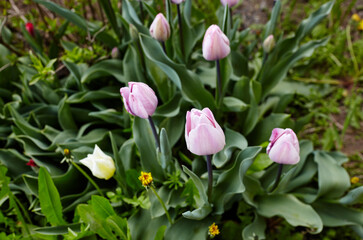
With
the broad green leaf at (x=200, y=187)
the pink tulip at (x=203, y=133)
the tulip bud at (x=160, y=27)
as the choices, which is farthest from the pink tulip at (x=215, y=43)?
the broad green leaf at (x=200, y=187)

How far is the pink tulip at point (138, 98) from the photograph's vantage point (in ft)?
3.43

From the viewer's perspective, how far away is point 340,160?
1628 mm

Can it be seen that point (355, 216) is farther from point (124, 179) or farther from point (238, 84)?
point (124, 179)

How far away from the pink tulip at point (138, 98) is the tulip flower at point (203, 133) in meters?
0.17

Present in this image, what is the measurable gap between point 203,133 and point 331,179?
791 millimetres

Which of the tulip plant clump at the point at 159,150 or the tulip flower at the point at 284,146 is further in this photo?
the tulip plant clump at the point at 159,150

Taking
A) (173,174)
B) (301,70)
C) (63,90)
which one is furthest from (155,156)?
(301,70)

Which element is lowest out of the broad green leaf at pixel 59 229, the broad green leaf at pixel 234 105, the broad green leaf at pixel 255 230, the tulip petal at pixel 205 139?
the broad green leaf at pixel 255 230

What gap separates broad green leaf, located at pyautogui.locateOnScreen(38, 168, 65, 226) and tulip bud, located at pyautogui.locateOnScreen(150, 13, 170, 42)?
645 mm

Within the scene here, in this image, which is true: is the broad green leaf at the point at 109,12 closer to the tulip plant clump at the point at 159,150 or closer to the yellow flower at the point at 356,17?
the tulip plant clump at the point at 159,150

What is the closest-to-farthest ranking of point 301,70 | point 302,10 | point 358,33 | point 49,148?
point 49,148 < point 301,70 < point 358,33 < point 302,10

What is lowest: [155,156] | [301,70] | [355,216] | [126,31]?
[355,216]

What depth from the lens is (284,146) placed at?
3.42 feet

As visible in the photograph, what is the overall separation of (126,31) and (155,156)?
778 mm
